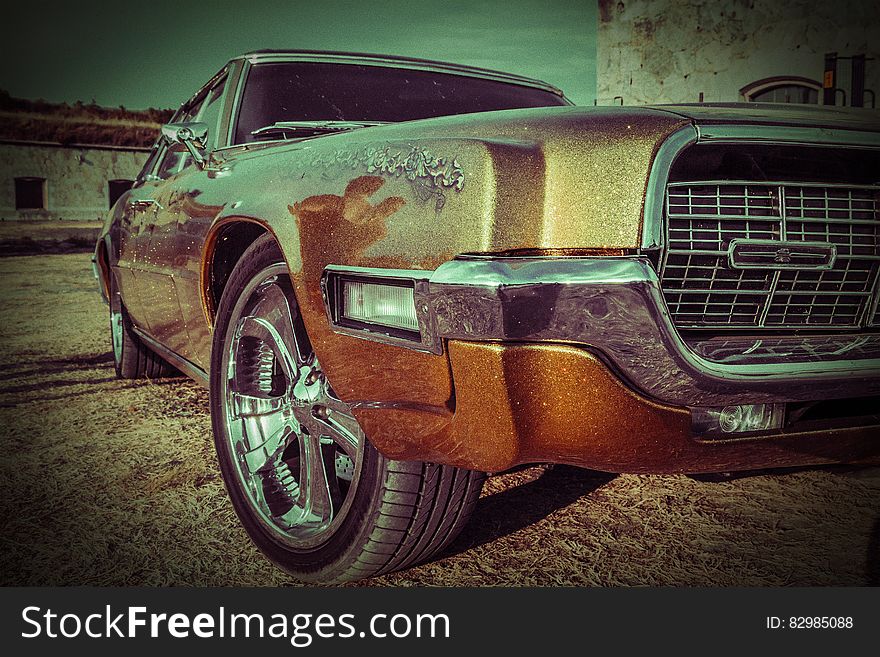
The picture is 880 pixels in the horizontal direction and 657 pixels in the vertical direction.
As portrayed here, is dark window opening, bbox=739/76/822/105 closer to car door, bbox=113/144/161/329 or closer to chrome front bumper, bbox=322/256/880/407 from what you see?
car door, bbox=113/144/161/329

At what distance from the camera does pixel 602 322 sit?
4.28ft

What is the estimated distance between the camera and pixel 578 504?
2.43 m

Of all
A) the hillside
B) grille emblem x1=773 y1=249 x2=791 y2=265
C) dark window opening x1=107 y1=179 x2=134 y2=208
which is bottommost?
grille emblem x1=773 y1=249 x2=791 y2=265

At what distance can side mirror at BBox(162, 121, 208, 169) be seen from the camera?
259 cm

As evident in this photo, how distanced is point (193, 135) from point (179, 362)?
93 centimetres

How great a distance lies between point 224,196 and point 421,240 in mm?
1058

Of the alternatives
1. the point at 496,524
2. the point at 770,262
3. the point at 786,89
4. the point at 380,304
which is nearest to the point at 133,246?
the point at 496,524

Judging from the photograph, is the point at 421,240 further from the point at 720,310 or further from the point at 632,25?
the point at 632,25

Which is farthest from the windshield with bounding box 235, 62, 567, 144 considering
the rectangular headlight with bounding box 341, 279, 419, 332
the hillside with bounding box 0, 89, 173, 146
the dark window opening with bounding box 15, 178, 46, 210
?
the dark window opening with bounding box 15, 178, 46, 210

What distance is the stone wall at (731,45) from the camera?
236 inches

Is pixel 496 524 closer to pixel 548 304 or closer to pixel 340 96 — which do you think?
pixel 548 304

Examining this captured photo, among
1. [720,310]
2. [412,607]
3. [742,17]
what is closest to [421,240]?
[720,310]

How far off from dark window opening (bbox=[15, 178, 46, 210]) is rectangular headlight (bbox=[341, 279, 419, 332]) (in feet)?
88.6

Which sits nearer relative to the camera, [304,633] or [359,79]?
[304,633]
